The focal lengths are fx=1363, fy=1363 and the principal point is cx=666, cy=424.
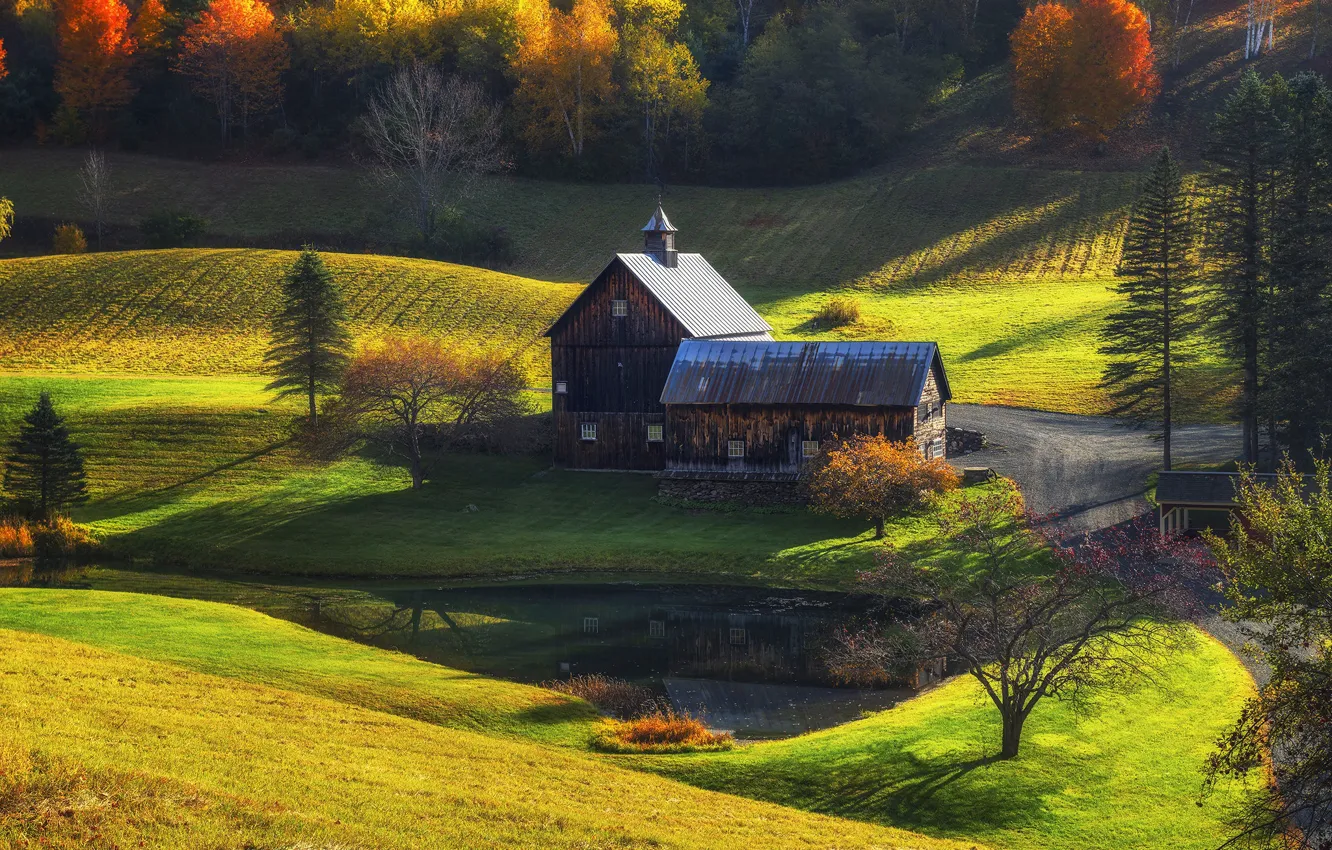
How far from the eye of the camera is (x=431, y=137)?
96.6 m

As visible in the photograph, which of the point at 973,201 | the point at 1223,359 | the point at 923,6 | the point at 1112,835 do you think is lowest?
the point at 1112,835

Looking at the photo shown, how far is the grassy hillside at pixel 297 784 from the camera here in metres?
18.2

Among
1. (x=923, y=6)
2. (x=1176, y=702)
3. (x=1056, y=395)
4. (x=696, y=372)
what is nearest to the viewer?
(x=1176, y=702)

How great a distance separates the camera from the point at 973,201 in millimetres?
Answer: 97500

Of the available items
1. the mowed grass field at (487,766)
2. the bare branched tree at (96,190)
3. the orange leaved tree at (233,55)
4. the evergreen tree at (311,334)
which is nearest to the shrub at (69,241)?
the bare branched tree at (96,190)

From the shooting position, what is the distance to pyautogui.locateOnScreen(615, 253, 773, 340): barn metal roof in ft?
182

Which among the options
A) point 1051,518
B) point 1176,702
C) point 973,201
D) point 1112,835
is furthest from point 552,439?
point 973,201

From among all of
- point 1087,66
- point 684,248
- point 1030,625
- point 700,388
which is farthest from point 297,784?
point 1087,66

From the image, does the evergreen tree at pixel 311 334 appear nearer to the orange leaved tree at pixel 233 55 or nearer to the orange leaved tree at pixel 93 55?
the orange leaved tree at pixel 233 55

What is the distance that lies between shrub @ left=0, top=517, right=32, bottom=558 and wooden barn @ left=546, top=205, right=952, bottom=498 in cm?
1990

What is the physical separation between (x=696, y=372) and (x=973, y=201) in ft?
168

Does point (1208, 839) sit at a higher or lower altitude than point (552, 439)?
lower

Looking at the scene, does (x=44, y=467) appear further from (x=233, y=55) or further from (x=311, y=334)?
(x=233, y=55)

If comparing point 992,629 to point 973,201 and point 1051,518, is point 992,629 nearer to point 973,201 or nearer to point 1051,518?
point 1051,518
